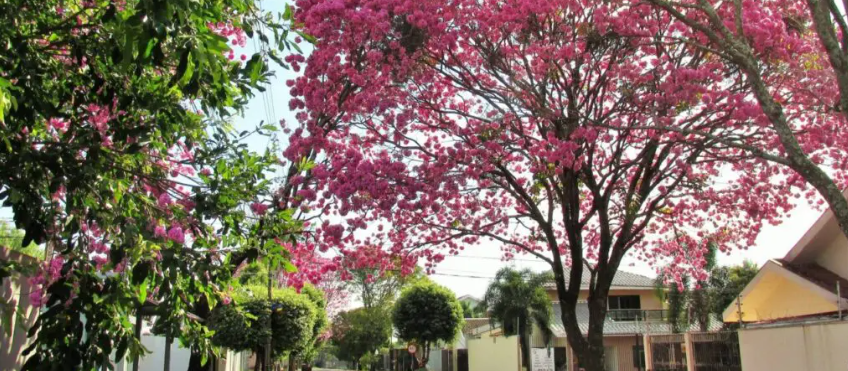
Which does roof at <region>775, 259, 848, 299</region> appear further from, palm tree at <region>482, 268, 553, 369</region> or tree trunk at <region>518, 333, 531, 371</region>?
palm tree at <region>482, 268, 553, 369</region>

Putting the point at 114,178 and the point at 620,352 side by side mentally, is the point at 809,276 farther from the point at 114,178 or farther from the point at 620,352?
the point at 620,352

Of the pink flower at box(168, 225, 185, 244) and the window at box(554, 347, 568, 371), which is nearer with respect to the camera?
the pink flower at box(168, 225, 185, 244)

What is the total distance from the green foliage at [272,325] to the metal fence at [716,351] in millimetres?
10606

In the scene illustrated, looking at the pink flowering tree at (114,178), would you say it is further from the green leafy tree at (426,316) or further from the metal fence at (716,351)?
the green leafy tree at (426,316)

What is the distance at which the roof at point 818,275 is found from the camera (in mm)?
10609

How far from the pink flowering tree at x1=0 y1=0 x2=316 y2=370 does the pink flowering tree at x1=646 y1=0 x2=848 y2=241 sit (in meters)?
4.32

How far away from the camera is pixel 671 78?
10.0m

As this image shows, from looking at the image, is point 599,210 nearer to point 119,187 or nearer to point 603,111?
point 603,111

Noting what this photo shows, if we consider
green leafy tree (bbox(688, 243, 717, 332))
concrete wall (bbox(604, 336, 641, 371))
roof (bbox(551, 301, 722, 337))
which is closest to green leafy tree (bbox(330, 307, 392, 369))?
roof (bbox(551, 301, 722, 337))

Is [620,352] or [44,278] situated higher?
[44,278]

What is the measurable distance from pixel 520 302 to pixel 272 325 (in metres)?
15.1

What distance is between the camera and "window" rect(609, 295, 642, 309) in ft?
121

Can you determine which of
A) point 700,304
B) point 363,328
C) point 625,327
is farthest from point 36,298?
point 363,328

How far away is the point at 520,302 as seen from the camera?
1267 inches
